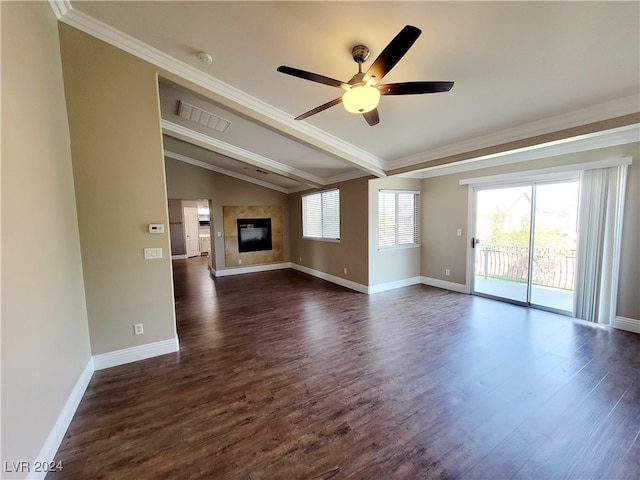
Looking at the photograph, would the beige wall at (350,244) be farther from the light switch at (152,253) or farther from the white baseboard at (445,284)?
the light switch at (152,253)

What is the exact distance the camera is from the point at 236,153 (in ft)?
16.9

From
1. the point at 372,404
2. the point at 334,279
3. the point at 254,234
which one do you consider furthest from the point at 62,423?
the point at 254,234

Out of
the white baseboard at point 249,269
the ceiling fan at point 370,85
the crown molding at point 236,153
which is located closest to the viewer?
the ceiling fan at point 370,85

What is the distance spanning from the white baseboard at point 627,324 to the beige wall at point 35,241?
19.2 ft

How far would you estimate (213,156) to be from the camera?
6.16 metres

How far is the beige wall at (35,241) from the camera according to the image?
4.56ft

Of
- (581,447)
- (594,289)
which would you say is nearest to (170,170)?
(581,447)

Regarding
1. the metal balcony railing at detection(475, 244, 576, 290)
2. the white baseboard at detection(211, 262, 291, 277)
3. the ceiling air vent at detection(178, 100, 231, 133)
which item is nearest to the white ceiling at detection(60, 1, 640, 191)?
the ceiling air vent at detection(178, 100, 231, 133)

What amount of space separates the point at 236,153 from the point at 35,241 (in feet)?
12.7

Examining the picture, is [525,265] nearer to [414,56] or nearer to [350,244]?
[350,244]

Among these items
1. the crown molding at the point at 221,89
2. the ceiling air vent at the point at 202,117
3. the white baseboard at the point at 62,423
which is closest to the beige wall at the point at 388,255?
the crown molding at the point at 221,89

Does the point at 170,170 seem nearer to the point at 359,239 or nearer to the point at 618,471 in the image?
the point at 359,239

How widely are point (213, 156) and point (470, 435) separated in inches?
257

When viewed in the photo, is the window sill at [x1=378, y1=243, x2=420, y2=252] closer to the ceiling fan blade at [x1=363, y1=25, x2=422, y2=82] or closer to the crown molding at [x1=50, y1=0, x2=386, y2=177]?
the crown molding at [x1=50, y1=0, x2=386, y2=177]
